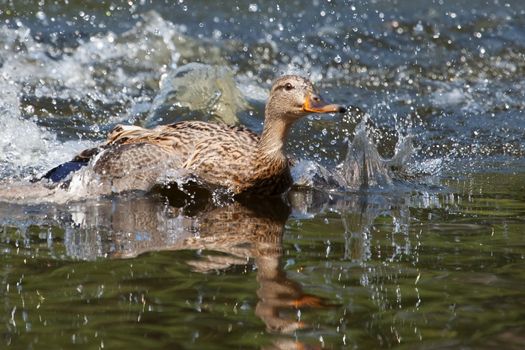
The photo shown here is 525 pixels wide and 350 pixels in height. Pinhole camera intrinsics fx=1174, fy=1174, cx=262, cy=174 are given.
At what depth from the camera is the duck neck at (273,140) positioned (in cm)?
841

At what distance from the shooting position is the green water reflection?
4824 mm

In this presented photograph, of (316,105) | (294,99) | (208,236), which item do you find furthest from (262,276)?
(294,99)

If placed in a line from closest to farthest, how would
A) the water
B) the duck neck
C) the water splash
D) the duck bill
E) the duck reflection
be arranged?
the water
the duck reflection
the duck bill
the duck neck
the water splash

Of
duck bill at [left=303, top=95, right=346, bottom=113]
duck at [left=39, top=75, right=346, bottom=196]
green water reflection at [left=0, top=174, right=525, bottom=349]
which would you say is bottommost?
green water reflection at [left=0, top=174, right=525, bottom=349]

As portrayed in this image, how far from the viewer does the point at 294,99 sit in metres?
8.27

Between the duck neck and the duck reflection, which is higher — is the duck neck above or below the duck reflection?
above

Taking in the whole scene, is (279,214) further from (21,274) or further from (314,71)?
(314,71)

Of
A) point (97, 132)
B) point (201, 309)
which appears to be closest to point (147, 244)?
point (201, 309)

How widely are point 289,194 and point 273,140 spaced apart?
0.41m

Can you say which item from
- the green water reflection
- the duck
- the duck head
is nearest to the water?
the green water reflection

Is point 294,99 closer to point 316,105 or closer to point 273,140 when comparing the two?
point 316,105

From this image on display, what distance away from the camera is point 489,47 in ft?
47.3

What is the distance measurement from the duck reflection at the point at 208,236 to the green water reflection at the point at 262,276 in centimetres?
1

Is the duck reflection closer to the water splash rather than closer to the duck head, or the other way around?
the duck head
